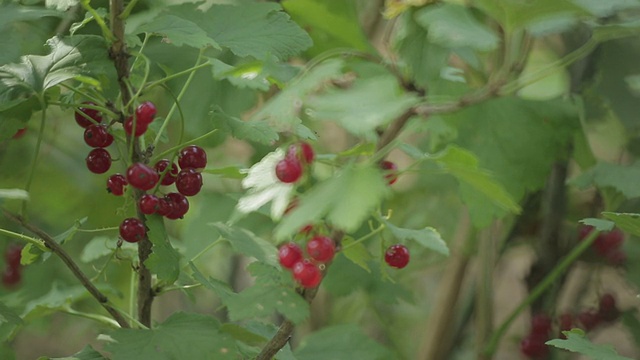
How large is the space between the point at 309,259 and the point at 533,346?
773mm

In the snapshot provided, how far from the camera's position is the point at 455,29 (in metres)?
0.59

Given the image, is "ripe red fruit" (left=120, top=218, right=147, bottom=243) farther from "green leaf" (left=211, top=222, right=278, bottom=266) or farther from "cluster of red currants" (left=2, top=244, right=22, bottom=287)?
"cluster of red currants" (left=2, top=244, right=22, bottom=287)

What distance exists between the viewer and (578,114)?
1.24m

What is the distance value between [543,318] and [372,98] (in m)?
0.89

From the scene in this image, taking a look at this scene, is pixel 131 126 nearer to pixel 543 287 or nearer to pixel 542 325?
pixel 543 287

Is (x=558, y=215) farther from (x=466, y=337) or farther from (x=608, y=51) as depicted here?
(x=466, y=337)

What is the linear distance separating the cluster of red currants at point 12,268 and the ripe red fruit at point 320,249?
2.70 feet

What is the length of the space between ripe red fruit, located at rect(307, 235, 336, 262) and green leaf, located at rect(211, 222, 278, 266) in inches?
5.2

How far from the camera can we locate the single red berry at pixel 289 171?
1.89 feet

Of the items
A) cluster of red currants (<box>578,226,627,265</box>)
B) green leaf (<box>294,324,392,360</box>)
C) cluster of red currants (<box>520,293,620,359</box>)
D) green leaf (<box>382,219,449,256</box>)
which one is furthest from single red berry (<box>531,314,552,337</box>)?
green leaf (<box>382,219,449,256</box>)

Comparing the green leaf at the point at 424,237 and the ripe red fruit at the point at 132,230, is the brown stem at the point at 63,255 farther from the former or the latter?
the green leaf at the point at 424,237

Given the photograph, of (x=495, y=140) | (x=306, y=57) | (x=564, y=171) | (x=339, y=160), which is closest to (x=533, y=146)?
(x=495, y=140)

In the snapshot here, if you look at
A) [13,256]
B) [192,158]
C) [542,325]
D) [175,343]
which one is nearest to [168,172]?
[192,158]

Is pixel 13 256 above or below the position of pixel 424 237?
below
